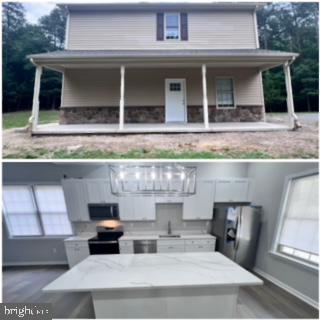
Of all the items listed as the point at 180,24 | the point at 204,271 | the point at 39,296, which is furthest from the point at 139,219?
the point at 180,24

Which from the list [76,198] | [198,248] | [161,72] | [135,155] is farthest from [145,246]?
[161,72]

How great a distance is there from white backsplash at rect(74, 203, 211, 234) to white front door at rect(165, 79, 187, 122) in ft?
7.36

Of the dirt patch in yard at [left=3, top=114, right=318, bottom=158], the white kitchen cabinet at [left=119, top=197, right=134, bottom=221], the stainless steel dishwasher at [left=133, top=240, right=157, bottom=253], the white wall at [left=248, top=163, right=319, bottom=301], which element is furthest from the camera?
the white kitchen cabinet at [left=119, top=197, right=134, bottom=221]

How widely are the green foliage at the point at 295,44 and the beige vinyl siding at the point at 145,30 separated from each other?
0.45 meters

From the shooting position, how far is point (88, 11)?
22.6 feet

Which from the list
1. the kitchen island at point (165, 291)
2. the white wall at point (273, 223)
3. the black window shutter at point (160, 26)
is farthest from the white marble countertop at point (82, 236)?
the black window shutter at point (160, 26)

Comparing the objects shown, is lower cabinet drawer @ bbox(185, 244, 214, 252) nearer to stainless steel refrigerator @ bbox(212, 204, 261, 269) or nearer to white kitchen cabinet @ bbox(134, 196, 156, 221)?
stainless steel refrigerator @ bbox(212, 204, 261, 269)

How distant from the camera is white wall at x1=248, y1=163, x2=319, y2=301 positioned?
409 cm

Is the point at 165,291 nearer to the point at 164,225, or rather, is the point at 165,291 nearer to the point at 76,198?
the point at 164,225

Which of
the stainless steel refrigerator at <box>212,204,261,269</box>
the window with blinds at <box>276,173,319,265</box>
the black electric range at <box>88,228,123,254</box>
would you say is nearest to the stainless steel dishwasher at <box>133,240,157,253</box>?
the black electric range at <box>88,228,123,254</box>

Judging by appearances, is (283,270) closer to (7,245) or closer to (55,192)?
(55,192)

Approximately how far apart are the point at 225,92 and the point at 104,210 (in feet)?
13.5

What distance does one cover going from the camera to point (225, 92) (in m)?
6.98

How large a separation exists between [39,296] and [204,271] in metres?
2.98
